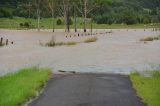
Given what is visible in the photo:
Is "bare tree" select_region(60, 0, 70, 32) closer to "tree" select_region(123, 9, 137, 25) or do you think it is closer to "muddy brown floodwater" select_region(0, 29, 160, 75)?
"muddy brown floodwater" select_region(0, 29, 160, 75)

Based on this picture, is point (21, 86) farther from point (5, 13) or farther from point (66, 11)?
point (5, 13)

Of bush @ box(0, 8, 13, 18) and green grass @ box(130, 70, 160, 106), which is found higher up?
bush @ box(0, 8, 13, 18)

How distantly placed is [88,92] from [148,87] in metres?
2.50

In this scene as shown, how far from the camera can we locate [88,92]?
16.2 meters

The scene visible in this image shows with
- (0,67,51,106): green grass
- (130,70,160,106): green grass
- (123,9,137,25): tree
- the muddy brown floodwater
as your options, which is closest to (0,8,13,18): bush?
(123,9,137,25): tree

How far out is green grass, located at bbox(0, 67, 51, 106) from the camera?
1446 cm

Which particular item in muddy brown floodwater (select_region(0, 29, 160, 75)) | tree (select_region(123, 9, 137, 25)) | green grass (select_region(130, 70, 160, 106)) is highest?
tree (select_region(123, 9, 137, 25))

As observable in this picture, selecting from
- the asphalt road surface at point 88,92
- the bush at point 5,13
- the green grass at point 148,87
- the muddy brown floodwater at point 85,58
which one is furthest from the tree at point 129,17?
the asphalt road surface at point 88,92

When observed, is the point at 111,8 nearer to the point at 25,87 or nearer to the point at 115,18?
the point at 115,18

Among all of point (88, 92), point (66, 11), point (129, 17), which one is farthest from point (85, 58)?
point (129, 17)

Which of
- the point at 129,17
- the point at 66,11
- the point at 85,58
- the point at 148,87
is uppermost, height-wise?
the point at 66,11

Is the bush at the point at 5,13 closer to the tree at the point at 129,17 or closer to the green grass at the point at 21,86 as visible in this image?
the tree at the point at 129,17

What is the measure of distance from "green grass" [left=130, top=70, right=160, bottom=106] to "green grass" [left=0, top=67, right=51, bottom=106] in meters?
3.62

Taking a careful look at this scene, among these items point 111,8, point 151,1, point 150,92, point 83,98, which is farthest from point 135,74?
point 151,1
